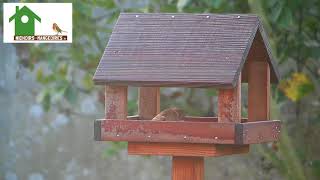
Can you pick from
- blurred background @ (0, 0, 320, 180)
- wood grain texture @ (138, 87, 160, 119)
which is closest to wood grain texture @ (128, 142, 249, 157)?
wood grain texture @ (138, 87, 160, 119)

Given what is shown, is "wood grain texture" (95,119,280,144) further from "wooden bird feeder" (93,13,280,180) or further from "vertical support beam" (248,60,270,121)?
"vertical support beam" (248,60,270,121)

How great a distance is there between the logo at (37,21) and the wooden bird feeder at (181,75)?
163 cm

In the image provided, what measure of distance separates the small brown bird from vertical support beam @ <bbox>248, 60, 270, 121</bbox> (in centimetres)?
25

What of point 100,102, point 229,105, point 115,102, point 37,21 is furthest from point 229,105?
point 100,102

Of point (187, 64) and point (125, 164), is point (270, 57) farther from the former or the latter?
point (125, 164)

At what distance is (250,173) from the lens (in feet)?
17.0

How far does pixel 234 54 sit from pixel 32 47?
2.74m

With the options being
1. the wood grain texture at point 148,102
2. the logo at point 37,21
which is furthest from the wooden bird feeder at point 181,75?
the logo at point 37,21

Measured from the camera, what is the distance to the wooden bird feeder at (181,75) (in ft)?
8.52

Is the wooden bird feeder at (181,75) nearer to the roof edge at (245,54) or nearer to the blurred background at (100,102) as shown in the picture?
the roof edge at (245,54)

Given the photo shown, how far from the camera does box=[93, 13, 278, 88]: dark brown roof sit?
8.50 feet

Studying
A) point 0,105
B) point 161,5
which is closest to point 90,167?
point 0,105

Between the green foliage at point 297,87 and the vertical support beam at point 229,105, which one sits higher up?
the green foliage at point 297,87

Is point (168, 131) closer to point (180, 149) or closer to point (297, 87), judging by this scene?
point (180, 149)
